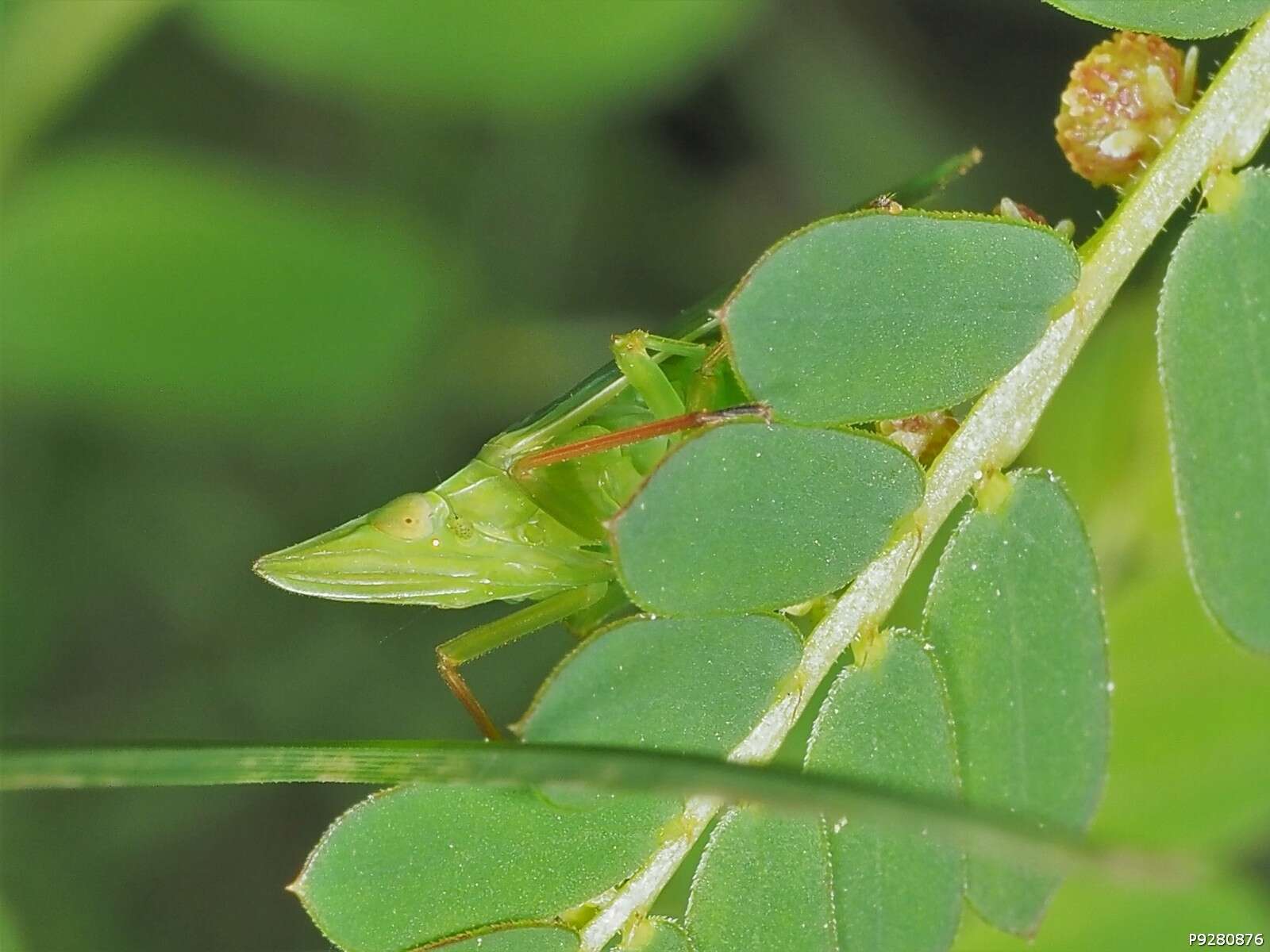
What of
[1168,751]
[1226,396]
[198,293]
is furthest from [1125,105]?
[198,293]

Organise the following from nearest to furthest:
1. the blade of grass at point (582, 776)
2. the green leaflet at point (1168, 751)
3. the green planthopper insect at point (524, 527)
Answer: the blade of grass at point (582, 776)
the green planthopper insect at point (524, 527)
the green leaflet at point (1168, 751)

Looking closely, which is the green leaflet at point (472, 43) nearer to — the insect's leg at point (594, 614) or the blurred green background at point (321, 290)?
the blurred green background at point (321, 290)

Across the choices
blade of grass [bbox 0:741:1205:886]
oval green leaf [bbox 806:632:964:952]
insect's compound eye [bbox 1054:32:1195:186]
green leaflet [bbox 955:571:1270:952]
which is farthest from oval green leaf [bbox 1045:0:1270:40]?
green leaflet [bbox 955:571:1270:952]

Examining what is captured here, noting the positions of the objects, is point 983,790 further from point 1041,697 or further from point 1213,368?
point 1213,368

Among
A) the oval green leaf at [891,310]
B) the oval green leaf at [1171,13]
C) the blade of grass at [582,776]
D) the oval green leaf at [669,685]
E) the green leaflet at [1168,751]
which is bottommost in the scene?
the green leaflet at [1168,751]

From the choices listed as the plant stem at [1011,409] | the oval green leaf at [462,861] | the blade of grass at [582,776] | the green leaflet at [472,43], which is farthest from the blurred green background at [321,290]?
the blade of grass at [582,776]

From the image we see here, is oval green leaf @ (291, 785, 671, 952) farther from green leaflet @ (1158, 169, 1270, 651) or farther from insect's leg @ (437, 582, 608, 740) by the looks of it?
green leaflet @ (1158, 169, 1270, 651)
